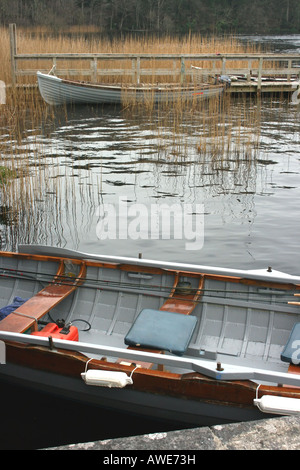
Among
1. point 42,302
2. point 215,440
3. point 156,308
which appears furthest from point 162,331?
point 215,440

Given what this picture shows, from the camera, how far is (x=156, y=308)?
5973mm

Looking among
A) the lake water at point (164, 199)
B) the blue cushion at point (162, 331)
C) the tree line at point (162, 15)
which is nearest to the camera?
the blue cushion at point (162, 331)

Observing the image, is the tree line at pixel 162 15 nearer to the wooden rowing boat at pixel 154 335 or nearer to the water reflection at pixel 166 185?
the water reflection at pixel 166 185

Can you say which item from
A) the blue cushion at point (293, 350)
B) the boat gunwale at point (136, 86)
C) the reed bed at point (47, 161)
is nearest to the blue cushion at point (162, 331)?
the blue cushion at point (293, 350)

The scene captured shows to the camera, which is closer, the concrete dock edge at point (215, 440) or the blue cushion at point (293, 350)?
the concrete dock edge at point (215, 440)

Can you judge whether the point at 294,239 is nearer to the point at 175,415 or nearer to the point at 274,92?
the point at 175,415

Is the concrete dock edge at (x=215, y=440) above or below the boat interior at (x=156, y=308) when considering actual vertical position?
above

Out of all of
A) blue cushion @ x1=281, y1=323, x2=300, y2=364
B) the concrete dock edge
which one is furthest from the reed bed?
the concrete dock edge

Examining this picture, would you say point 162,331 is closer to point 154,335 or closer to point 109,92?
point 154,335

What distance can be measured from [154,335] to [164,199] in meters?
6.06

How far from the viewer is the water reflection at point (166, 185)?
8953 mm

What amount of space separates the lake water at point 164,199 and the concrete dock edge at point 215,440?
2.18 m

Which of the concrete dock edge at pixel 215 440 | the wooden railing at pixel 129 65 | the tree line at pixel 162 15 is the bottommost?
the concrete dock edge at pixel 215 440

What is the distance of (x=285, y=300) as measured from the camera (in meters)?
5.54
